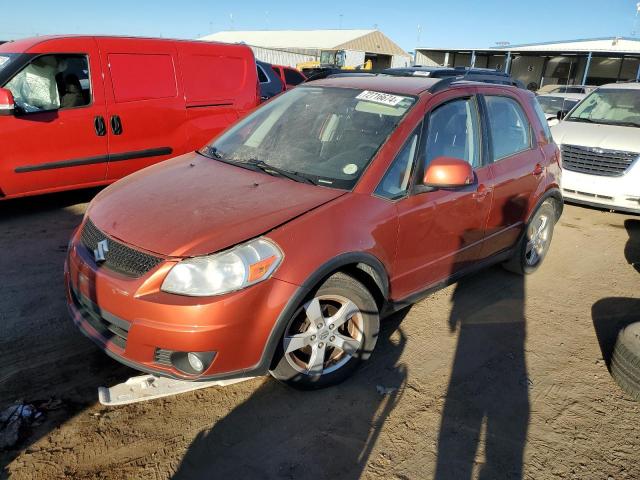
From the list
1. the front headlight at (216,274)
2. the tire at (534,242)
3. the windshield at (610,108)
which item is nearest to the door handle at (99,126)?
the front headlight at (216,274)

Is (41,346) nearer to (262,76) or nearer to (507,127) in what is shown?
(507,127)

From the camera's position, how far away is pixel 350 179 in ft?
9.23

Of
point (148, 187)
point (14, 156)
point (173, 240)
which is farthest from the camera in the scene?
point (14, 156)

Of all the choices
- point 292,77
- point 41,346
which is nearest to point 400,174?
point 41,346

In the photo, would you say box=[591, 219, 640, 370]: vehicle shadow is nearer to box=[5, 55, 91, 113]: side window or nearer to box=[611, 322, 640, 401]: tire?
box=[611, 322, 640, 401]: tire

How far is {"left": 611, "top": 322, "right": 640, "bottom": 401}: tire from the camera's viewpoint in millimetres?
2871

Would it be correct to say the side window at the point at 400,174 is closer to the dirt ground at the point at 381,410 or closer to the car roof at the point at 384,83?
the car roof at the point at 384,83

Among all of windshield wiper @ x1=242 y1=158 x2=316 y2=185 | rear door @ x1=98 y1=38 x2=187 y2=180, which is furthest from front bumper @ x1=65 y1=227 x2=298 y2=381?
rear door @ x1=98 y1=38 x2=187 y2=180

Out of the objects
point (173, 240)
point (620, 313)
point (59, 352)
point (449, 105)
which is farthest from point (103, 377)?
point (620, 313)

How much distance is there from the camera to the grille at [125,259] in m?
2.29

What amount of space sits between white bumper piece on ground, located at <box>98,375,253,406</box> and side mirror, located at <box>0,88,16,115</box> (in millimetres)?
3508

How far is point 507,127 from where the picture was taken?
387cm

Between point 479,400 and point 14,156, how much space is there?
4.89 m

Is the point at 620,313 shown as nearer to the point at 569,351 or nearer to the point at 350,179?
the point at 569,351
